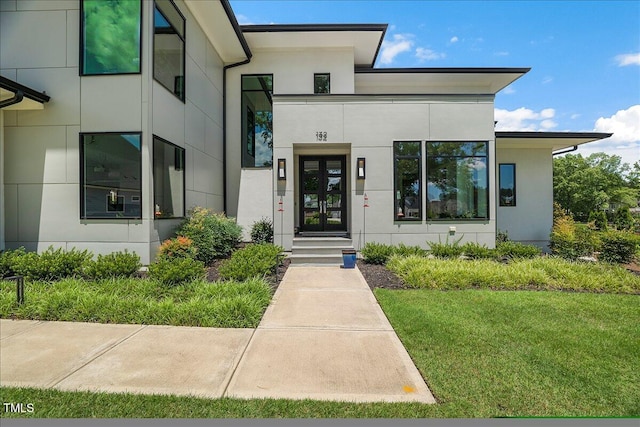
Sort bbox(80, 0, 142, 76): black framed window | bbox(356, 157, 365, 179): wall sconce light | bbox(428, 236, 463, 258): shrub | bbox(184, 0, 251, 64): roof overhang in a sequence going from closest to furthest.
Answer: bbox(80, 0, 142, 76): black framed window < bbox(428, 236, 463, 258): shrub < bbox(356, 157, 365, 179): wall sconce light < bbox(184, 0, 251, 64): roof overhang

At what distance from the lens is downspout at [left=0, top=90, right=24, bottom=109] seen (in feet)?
21.4

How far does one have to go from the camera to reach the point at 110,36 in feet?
23.8

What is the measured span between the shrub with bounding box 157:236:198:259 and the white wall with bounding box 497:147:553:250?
11.3 m

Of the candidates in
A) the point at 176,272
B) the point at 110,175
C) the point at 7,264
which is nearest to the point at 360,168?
the point at 176,272

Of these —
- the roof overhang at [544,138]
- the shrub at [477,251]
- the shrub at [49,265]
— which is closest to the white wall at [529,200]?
the roof overhang at [544,138]

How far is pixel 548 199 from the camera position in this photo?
39.9 ft

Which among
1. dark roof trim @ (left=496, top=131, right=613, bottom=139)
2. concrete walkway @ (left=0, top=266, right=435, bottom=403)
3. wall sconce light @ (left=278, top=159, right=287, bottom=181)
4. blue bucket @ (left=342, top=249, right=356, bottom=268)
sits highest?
dark roof trim @ (left=496, top=131, right=613, bottom=139)

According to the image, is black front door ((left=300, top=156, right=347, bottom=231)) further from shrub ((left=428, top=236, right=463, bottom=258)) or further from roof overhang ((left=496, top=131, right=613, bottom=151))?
roof overhang ((left=496, top=131, right=613, bottom=151))

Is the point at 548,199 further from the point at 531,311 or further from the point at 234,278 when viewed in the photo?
the point at 234,278

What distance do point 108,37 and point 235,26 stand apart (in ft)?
13.4

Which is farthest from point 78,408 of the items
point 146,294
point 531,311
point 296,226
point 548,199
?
point 548,199

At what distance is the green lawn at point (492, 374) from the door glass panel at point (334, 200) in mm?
5889

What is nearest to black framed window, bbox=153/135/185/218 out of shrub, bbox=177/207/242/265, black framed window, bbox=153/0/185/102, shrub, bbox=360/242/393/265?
shrub, bbox=177/207/242/265

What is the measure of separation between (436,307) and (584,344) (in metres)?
1.82
